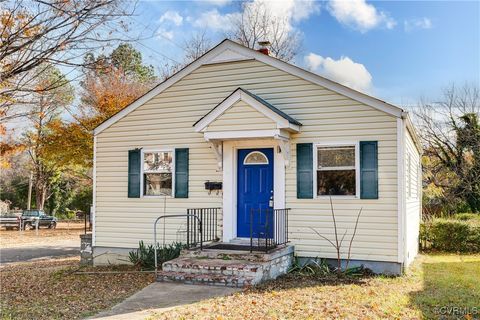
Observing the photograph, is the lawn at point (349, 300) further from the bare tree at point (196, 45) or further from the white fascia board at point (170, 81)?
the bare tree at point (196, 45)

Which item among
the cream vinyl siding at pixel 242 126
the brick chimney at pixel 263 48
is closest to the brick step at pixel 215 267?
the cream vinyl siding at pixel 242 126

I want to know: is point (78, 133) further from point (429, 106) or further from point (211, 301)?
point (429, 106)

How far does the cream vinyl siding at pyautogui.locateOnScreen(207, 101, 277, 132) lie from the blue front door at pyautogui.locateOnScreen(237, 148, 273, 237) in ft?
3.02

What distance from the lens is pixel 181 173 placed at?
11289mm

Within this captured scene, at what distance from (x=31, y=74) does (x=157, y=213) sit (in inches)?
192

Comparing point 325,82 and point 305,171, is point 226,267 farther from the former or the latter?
point 325,82

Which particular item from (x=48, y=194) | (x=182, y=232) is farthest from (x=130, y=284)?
(x=48, y=194)

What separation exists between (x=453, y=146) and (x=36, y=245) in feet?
71.4

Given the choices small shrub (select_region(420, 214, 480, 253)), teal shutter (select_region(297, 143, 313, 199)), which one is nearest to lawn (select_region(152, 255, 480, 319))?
teal shutter (select_region(297, 143, 313, 199))

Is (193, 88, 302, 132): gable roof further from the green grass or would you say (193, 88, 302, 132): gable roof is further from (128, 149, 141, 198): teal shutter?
the green grass

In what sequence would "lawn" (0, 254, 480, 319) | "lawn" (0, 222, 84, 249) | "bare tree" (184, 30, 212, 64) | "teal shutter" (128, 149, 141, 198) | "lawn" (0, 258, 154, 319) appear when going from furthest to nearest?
"bare tree" (184, 30, 212, 64)
"lawn" (0, 222, 84, 249)
"teal shutter" (128, 149, 141, 198)
"lawn" (0, 258, 154, 319)
"lawn" (0, 254, 480, 319)

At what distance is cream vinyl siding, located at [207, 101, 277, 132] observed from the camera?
9.80 m

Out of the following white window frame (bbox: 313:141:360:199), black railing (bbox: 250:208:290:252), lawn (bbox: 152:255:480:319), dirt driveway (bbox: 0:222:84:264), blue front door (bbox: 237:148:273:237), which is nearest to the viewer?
lawn (bbox: 152:255:480:319)

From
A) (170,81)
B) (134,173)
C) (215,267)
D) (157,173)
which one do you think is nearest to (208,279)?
(215,267)
